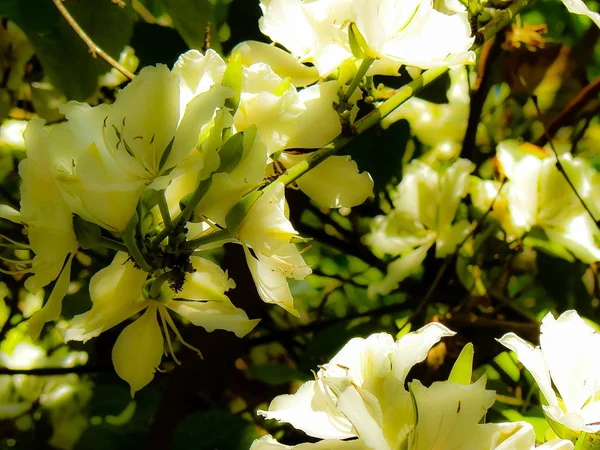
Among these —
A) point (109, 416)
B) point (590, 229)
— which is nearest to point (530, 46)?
point (590, 229)

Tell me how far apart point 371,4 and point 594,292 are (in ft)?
2.24

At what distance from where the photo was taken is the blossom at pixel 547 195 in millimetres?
795

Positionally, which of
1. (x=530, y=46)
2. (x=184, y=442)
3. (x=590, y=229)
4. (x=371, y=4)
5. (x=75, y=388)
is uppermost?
(x=371, y=4)

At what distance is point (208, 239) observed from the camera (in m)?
0.41

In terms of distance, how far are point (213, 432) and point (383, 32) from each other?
46 cm

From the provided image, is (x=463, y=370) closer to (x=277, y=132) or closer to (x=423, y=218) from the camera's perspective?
(x=277, y=132)

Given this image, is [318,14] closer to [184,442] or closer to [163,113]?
[163,113]

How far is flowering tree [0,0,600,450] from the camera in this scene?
39cm

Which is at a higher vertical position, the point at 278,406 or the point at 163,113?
the point at 163,113

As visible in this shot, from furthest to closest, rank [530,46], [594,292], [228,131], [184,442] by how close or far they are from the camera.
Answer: [594,292] < [530,46] < [184,442] < [228,131]

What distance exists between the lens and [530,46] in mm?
835

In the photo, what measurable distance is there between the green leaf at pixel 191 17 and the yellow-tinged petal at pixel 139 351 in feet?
1.04

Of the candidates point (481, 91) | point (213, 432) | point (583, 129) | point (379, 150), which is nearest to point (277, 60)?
point (379, 150)

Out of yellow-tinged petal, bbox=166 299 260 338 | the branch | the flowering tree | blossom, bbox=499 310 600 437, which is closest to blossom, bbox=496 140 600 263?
the flowering tree
